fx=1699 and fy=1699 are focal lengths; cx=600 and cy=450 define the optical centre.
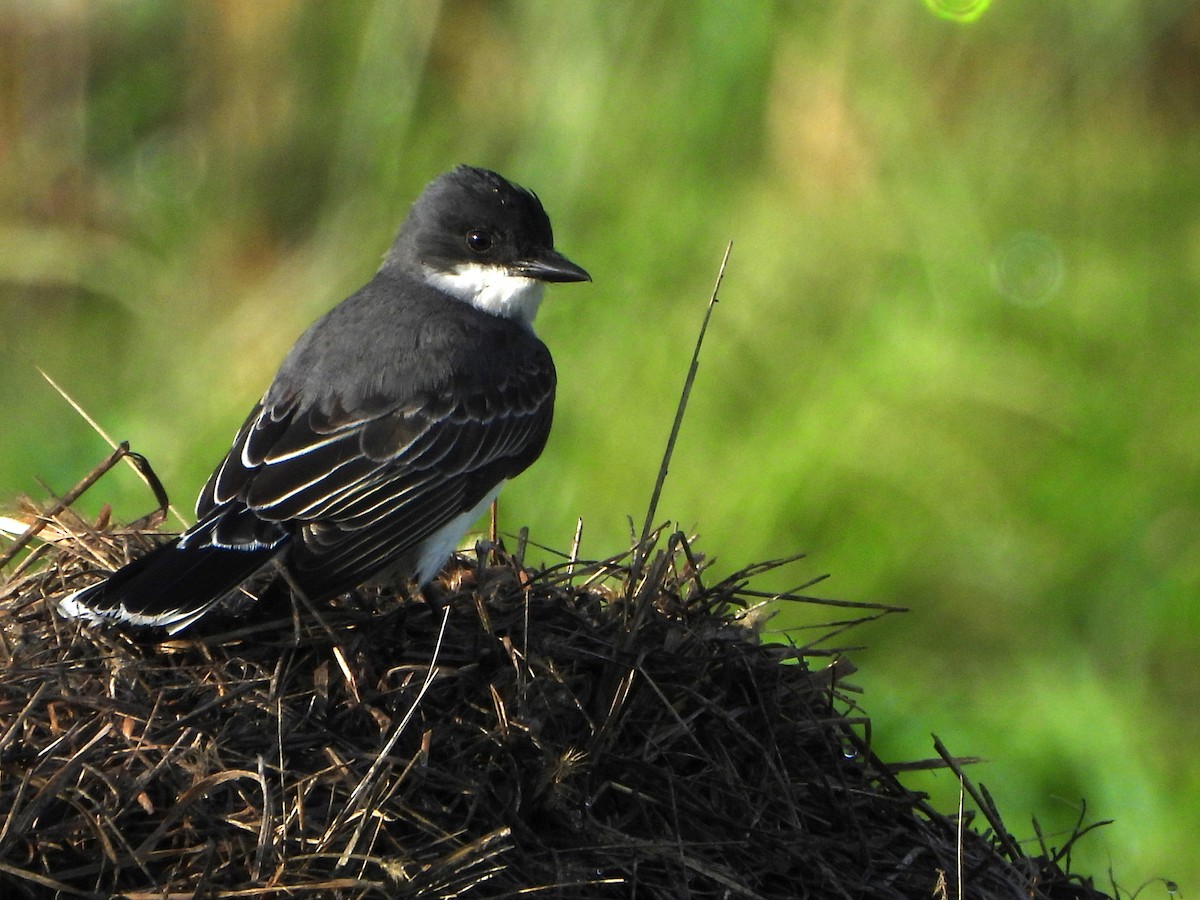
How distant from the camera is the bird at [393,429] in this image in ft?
13.1

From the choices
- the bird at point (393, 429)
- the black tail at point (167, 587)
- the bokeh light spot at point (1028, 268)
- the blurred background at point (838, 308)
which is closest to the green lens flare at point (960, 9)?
the blurred background at point (838, 308)

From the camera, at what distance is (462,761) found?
3330 millimetres

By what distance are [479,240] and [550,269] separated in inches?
10.7

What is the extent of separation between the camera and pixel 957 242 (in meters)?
8.04

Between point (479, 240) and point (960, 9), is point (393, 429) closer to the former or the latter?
point (479, 240)

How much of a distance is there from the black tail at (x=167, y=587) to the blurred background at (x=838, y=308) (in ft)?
10.5

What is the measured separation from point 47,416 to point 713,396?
13.2 ft

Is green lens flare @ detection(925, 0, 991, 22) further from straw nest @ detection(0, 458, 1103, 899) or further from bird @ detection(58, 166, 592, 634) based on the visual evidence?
straw nest @ detection(0, 458, 1103, 899)

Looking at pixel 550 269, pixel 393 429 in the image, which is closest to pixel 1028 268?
pixel 550 269

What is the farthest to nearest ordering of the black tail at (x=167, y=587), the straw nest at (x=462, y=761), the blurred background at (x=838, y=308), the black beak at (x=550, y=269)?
the blurred background at (x=838, y=308) < the black beak at (x=550, y=269) < the black tail at (x=167, y=587) < the straw nest at (x=462, y=761)

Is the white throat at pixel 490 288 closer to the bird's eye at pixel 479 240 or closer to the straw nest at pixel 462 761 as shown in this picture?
the bird's eye at pixel 479 240

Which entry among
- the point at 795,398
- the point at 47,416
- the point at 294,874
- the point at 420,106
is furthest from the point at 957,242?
the point at 294,874

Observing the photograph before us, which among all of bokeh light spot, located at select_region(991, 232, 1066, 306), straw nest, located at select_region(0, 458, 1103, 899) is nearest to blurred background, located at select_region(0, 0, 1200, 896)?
bokeh light spot, located at select_region(991, 232, 1066, 306)

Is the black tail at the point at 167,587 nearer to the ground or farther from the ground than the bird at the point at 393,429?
nearer to the ground
